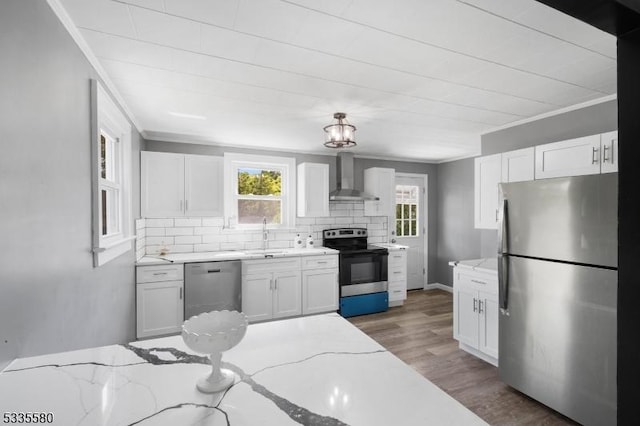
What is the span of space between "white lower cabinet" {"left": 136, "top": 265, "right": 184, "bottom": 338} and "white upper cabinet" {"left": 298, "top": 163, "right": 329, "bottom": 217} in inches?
71.3

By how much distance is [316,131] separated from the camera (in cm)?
331

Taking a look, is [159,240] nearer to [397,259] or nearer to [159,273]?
[159,273]

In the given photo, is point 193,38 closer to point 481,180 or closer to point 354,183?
point 481,180

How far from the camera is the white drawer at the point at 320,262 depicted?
3.79 metres

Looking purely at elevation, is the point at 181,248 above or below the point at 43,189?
below

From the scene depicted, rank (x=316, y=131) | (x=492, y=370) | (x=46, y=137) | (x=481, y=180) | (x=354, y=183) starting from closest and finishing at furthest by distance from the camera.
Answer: (x=46, y=137) < (x=492, y=370) < (x=481, y=180) < (x=316, y=131) < (x=354, y=183)

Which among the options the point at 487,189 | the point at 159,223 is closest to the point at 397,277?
the point at 487,189

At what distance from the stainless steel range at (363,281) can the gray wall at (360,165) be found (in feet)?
4.11

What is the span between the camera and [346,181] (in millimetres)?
4328

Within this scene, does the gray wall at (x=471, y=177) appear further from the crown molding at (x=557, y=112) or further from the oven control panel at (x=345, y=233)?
the oven control panel at (x=345, y=233)

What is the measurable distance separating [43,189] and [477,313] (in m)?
3.26

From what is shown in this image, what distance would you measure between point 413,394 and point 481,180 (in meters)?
2.85
